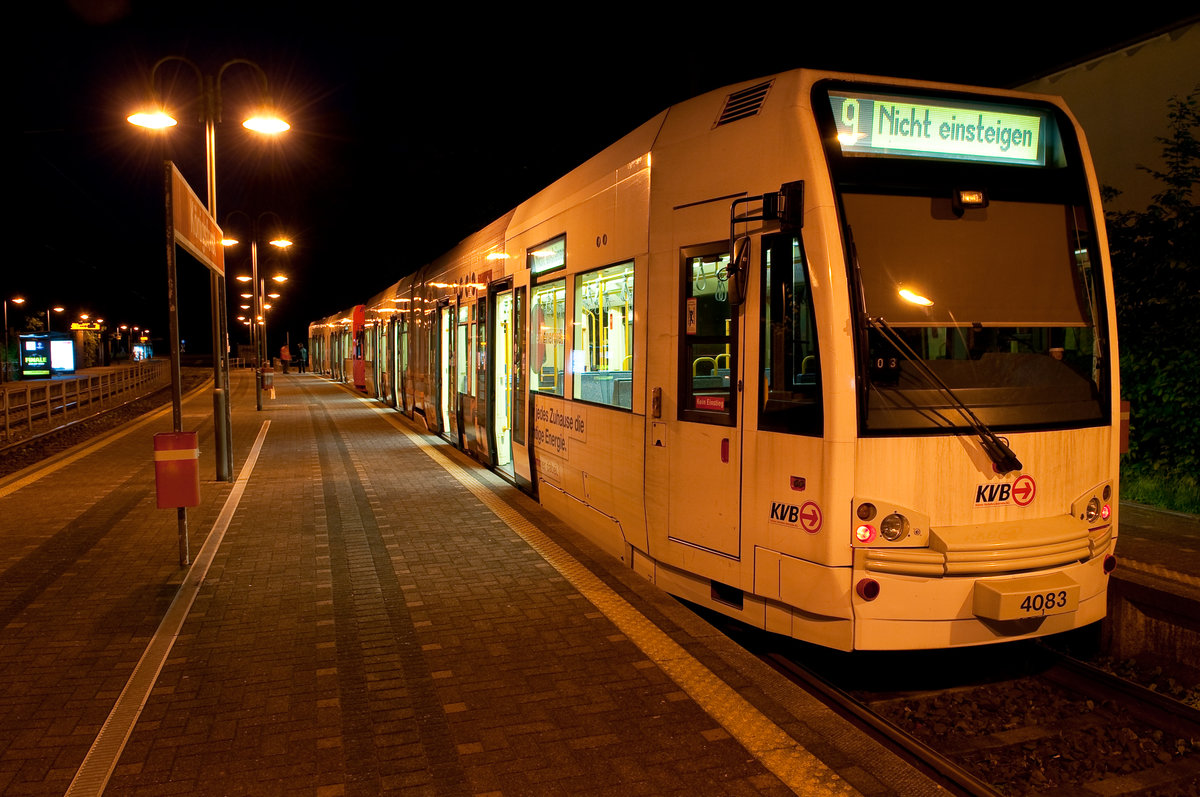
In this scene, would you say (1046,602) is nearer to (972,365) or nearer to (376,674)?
(972,365)

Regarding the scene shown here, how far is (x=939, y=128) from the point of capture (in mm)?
5094

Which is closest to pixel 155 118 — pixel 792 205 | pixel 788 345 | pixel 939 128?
pixel 792 205

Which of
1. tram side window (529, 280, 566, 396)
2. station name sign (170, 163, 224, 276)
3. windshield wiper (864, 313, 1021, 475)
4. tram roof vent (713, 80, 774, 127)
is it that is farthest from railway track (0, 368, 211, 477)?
windshield wiper (864, 313, 1021, 475)

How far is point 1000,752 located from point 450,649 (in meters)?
3.05

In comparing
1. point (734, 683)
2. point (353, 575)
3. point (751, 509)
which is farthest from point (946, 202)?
point (353, 575)

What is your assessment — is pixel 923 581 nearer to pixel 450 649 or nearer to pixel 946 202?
pixel 946 202

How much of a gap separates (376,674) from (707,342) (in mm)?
2724

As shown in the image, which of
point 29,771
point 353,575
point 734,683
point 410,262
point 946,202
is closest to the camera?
point 29,771

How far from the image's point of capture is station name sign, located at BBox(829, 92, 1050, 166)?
16.3 ft

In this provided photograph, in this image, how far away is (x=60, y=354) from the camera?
39250mm

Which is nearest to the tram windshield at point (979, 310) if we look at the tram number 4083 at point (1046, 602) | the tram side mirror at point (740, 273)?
the tram side mirror at point (740, 273)

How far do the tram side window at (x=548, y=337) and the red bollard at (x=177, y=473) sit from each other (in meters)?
3.22

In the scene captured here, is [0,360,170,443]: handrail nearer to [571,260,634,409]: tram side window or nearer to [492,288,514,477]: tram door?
[492,288,514,477]: tram door

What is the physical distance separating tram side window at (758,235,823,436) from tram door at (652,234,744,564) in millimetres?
244
